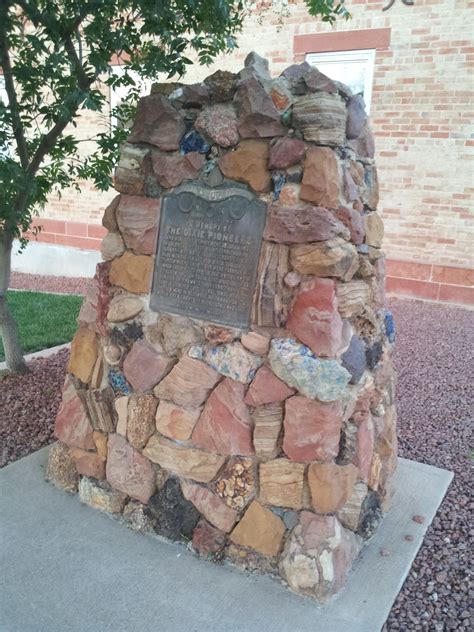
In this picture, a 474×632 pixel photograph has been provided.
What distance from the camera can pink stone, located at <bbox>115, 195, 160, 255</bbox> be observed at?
2623 millimetres

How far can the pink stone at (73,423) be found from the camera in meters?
2.87

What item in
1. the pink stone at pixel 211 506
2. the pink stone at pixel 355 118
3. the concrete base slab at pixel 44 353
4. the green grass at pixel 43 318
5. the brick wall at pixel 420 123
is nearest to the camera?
the pink stone at pixel 355 118

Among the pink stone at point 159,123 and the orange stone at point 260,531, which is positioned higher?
the pink stone at point 159,123

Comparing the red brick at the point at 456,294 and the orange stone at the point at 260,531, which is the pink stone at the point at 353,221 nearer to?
the orange stone at the point at 260,531

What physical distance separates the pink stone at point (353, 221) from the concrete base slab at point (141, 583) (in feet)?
4.76

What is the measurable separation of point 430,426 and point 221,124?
2.70 meters

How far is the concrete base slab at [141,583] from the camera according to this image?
212 cm

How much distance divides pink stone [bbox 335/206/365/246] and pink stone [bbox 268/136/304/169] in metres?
0.27

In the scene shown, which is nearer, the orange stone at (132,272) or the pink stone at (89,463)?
the orange stone at (132,272)

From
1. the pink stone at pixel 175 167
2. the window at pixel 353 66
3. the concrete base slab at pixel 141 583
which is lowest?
the concrete base slab at pixel 141 583

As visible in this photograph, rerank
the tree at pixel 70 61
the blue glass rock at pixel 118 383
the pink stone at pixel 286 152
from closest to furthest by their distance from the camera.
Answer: the pink stone at pixel 286 152, the blue glass rock at pixel 118 383, the tree at pixel 70 61

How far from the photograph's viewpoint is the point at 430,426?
397 centimetres

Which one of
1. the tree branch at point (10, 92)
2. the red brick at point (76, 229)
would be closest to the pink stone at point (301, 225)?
the tree branch at point (10, 92)

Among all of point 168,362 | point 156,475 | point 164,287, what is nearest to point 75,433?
point 156,475
